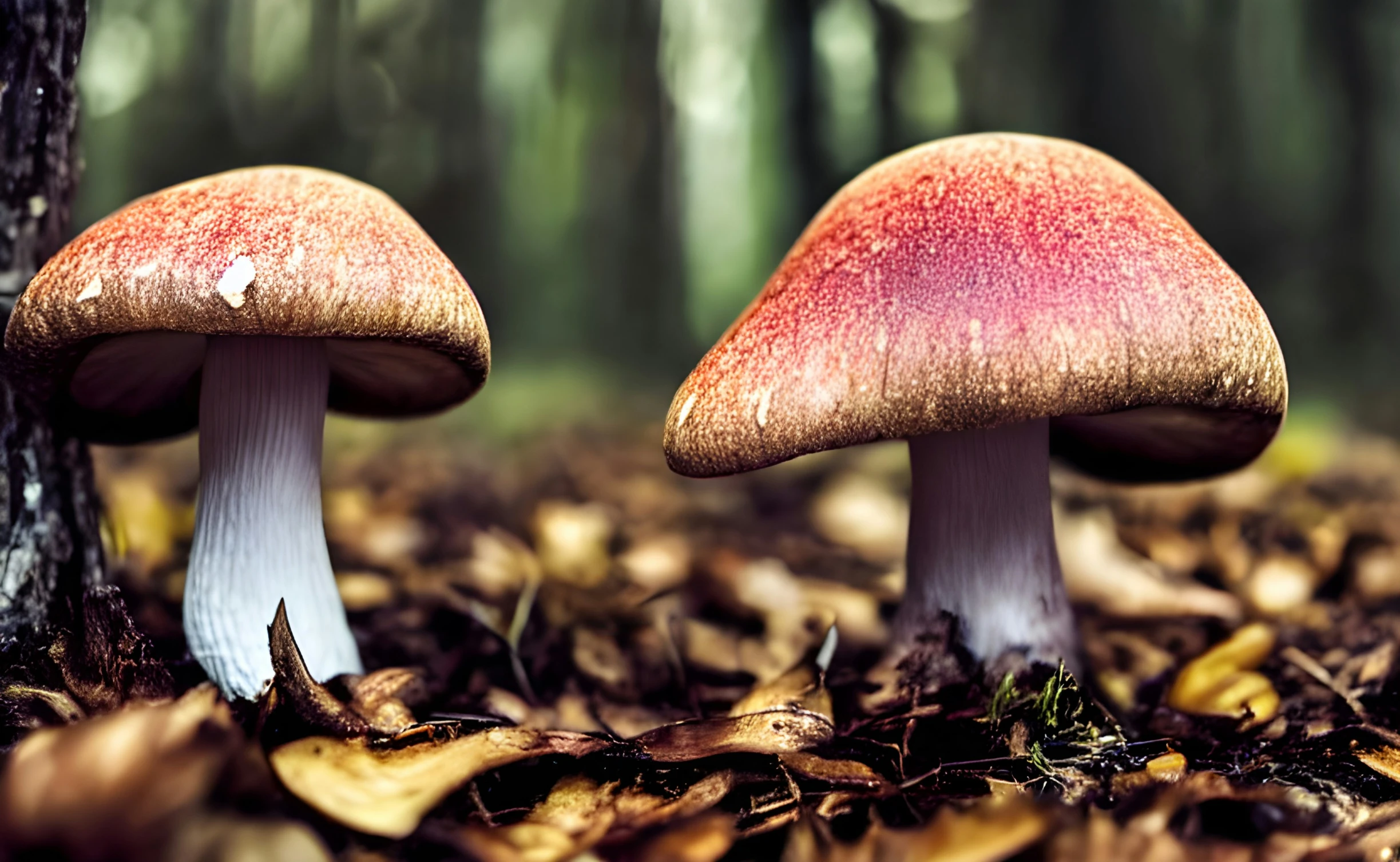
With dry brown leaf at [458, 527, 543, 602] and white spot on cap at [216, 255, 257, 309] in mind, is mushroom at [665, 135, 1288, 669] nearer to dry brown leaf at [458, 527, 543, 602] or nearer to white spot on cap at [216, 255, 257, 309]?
white spot on cap at [216, 255, 257, 309]

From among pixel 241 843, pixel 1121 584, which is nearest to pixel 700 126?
pixel 1121 584

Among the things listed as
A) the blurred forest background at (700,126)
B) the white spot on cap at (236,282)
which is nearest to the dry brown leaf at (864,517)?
the white spot on cap at (236,282)

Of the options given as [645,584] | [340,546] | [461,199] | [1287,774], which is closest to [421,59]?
[461,199]

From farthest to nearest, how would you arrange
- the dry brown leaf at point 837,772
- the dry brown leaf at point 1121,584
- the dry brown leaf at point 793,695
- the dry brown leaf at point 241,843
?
1. the dry brown leaf at point 1121,584
2. the dry brown leaf at point 793,695
3. the dry brown leaf at point 837,772
4. the dry brown leaf at point 241,843

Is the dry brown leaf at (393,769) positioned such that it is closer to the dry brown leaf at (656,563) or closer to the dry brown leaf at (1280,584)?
the dry brown leaf at (656,563)

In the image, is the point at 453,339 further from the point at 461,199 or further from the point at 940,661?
the point at 461,199
